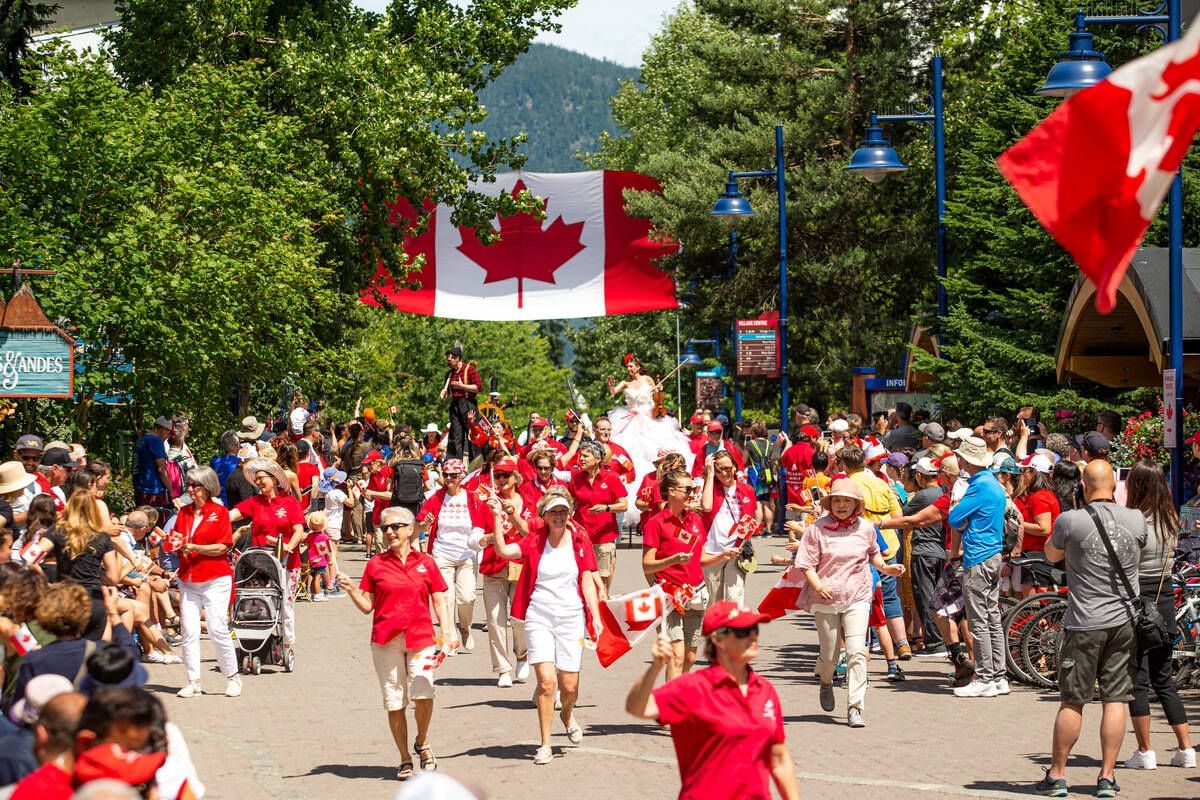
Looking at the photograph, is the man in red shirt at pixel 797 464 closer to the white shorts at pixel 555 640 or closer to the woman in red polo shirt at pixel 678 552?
the woman in red polo shirt at pixel 678 552

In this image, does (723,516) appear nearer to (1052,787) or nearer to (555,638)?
(555,638)

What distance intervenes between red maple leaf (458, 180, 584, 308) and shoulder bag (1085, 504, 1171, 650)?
89.3 ft

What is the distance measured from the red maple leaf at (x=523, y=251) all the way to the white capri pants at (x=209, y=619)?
22.7 m

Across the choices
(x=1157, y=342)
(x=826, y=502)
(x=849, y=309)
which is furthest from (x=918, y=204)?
(x=826, y=502)

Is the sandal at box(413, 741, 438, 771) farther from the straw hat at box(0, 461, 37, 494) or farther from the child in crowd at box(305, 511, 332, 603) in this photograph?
the child in crowd at box(305, 511, 332, 603)

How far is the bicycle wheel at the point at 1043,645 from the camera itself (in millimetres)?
14117

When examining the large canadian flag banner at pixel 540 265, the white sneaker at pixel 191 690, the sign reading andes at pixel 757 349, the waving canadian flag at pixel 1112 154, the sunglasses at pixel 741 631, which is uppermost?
the large canadian flag banner at pixel 540 265

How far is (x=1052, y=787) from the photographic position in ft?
33.4

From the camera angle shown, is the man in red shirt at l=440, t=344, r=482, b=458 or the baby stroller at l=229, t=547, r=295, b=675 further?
→ the man in red shirt at l=440, t=344, r=482, b=458

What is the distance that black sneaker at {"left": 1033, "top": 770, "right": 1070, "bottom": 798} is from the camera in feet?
33.2

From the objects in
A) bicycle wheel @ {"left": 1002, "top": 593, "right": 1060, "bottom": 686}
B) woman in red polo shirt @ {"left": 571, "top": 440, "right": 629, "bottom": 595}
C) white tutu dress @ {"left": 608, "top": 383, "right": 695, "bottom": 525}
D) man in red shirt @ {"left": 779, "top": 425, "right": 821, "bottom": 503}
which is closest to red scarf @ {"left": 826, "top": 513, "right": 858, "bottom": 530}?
bicycle wheel @ {"left": 1002, "top": 593, "right": 1060, "bottom": 686}

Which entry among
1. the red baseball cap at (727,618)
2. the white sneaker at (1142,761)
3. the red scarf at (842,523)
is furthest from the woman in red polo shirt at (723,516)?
the red baseball cap at (727,618)

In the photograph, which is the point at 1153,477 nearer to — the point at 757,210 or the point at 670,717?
the point at 670,717

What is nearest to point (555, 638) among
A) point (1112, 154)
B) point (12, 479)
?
point (12, 479)
